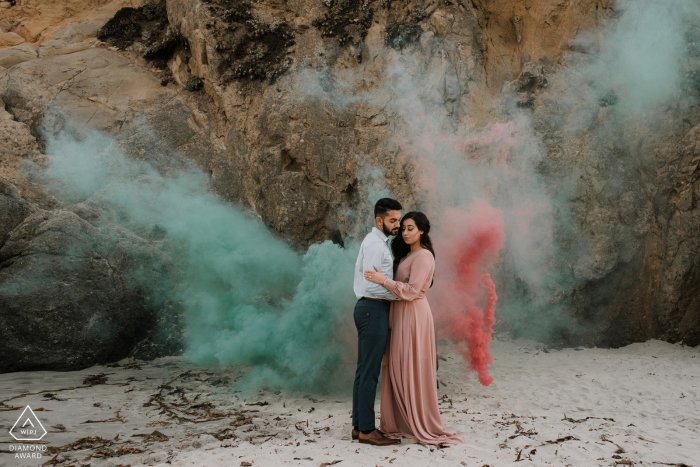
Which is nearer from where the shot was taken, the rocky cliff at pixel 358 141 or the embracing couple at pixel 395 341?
the embracing couple at pixel 395 341

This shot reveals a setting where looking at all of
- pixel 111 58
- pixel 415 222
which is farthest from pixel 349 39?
pixel 415 222

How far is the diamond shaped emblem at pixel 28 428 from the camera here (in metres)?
5.18

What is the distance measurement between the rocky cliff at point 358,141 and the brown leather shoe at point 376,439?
14.1 ft

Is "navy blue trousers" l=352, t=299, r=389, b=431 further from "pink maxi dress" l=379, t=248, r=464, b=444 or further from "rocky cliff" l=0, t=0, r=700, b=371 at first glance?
"rocky cliff" l=0, t=0, r=700, b=371

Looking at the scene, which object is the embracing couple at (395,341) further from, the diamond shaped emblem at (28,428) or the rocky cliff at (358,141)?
the rocky cliff at (358,141)

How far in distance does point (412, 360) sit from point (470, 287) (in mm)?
2072

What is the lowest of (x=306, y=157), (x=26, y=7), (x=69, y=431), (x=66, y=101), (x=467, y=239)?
(x=69, y=431)

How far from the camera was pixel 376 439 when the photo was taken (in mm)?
4883

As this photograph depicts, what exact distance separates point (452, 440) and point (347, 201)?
5.21 meters

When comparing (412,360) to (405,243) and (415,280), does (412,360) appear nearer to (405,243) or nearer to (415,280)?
(415,280)

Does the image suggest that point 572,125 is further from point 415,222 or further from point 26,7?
point 26,7

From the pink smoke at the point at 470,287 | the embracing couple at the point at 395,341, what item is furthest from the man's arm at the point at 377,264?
the pink smoke at the point at 470,287

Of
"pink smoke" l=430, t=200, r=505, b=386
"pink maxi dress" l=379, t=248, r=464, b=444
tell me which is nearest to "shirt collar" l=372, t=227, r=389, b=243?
"pink maxi dress" l=379, t=248, r=464, b=444

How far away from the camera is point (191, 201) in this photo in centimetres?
948
